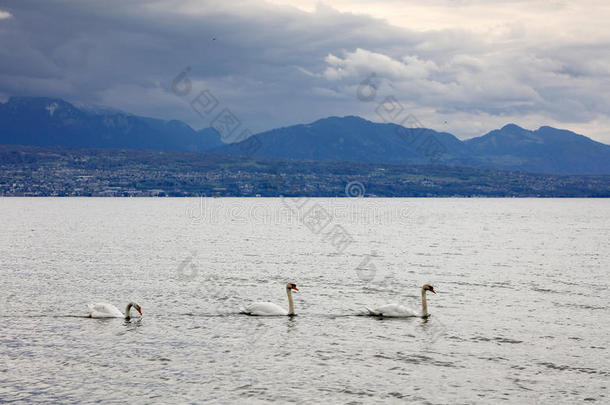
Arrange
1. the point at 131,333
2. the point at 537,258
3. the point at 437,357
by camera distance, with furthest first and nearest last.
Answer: the point at 537,258 → the point at 131,333 → the point at 437,357

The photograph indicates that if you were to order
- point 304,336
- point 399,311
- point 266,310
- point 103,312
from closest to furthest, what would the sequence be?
point 304,336 → point 103,312 → point 266,310 → point 399,311

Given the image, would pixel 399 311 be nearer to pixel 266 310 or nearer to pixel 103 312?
pixel 266 310

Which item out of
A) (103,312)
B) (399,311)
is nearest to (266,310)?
(399,311)

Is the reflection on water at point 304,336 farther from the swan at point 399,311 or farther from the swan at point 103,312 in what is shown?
the swan at point 399,311

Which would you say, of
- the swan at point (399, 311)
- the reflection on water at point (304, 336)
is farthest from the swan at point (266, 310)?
the swan at point (399, 311)

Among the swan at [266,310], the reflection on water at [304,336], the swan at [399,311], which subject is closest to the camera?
the reflection on water at [304,336]

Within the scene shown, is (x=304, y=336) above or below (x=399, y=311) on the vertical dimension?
below

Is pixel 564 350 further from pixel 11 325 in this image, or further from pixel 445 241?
pixel 445 241

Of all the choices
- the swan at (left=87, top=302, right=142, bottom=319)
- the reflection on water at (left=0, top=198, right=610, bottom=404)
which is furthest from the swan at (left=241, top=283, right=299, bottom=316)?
the swan at (left=87, top=302, right=142, bottom=319)

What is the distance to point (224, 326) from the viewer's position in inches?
1375

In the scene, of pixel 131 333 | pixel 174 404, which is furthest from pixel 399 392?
pixel 131 333

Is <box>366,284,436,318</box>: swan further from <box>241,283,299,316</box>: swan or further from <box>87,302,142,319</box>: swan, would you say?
<box>87,302,142,319</box>: swan

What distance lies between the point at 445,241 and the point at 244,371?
89608 mm

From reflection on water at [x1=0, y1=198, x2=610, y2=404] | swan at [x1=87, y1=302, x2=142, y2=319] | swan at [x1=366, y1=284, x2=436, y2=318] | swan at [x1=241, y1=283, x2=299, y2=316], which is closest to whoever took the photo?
reflection on water at [x1=0, y1=198, x2=610, y2=404]
